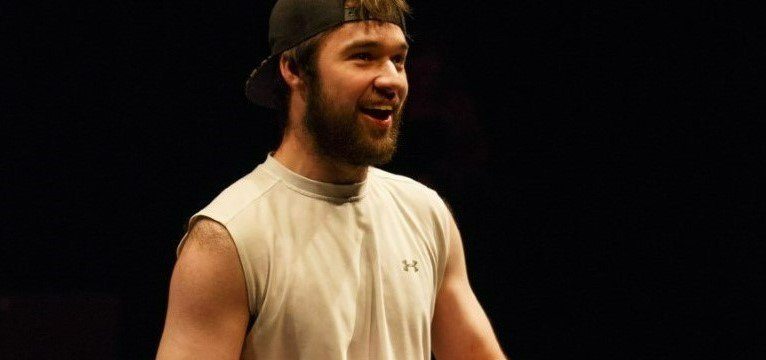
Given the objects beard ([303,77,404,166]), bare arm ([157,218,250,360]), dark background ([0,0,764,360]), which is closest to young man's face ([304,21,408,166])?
beard ([303,77,404,166])

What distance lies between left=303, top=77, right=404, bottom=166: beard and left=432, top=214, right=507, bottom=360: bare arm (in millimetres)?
247

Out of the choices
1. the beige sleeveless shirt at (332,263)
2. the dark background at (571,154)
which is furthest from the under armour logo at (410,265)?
the dark background at (571,154)

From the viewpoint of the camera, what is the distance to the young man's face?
58.8 inches

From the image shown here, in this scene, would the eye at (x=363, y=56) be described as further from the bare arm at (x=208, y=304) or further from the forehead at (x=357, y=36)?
the bare arm at (x=208, y=304)

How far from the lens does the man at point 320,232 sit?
141 centimetres

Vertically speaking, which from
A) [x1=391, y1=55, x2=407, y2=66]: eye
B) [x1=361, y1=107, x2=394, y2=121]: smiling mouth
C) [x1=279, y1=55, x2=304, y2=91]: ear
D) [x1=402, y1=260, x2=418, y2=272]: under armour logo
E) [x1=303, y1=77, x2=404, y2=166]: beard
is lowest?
[x1=402, y1=260, x2=418, y2=272]: under armour logo

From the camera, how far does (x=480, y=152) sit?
258 centimetres

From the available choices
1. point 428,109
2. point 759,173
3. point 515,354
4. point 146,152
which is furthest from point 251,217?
point 759,173

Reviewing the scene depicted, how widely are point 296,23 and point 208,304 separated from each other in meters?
0.44

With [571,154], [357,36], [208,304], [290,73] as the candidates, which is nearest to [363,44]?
[357,36]

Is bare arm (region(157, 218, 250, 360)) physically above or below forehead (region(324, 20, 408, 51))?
below

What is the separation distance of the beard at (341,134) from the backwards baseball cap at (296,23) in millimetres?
75

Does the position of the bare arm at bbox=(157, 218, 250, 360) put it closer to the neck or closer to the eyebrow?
the neck

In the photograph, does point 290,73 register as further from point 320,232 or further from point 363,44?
point 320,232
